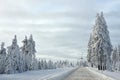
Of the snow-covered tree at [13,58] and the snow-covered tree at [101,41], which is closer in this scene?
the snow-covered tree at [13,58]

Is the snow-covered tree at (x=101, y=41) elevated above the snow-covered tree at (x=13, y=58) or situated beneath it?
elevated above

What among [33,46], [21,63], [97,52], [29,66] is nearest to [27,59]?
[29,66]

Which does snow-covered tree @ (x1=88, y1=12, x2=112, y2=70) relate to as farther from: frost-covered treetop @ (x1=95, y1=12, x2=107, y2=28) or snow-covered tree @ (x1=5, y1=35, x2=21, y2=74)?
snow-covered tree @ (x1=5, y1=35, x2=21, y2=74)

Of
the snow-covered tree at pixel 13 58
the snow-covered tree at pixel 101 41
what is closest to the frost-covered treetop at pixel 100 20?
the snow-covered tree at pixel 101 41

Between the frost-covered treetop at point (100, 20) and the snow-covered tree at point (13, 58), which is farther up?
the frost-covered treetop at point (100, 20)

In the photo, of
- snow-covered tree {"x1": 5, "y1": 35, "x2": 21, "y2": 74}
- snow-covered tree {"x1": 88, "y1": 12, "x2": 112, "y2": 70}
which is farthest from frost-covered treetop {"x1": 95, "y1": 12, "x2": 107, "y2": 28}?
snow-covered tree {"x1": 5, "y1": 35, "x2": 21, "y2": 74}

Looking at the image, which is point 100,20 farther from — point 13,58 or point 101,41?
point 13,58

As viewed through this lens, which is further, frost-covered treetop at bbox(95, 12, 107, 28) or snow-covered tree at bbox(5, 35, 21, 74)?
frost-covered treetop at bbox(95, 12, 107, 28)

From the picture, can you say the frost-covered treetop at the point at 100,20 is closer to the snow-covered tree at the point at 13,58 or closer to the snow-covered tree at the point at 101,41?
the snow-covered tree at the point at 101,41

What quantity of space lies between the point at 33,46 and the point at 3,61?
46.6 metres

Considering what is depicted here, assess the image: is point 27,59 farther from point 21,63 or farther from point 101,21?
point 101,21

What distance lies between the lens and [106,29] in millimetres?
84875

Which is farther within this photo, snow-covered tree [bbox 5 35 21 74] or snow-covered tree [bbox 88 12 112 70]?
snow-covered tree [bbox 88 12 112 70]

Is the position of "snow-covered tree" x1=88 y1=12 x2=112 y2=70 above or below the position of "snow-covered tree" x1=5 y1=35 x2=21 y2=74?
above
